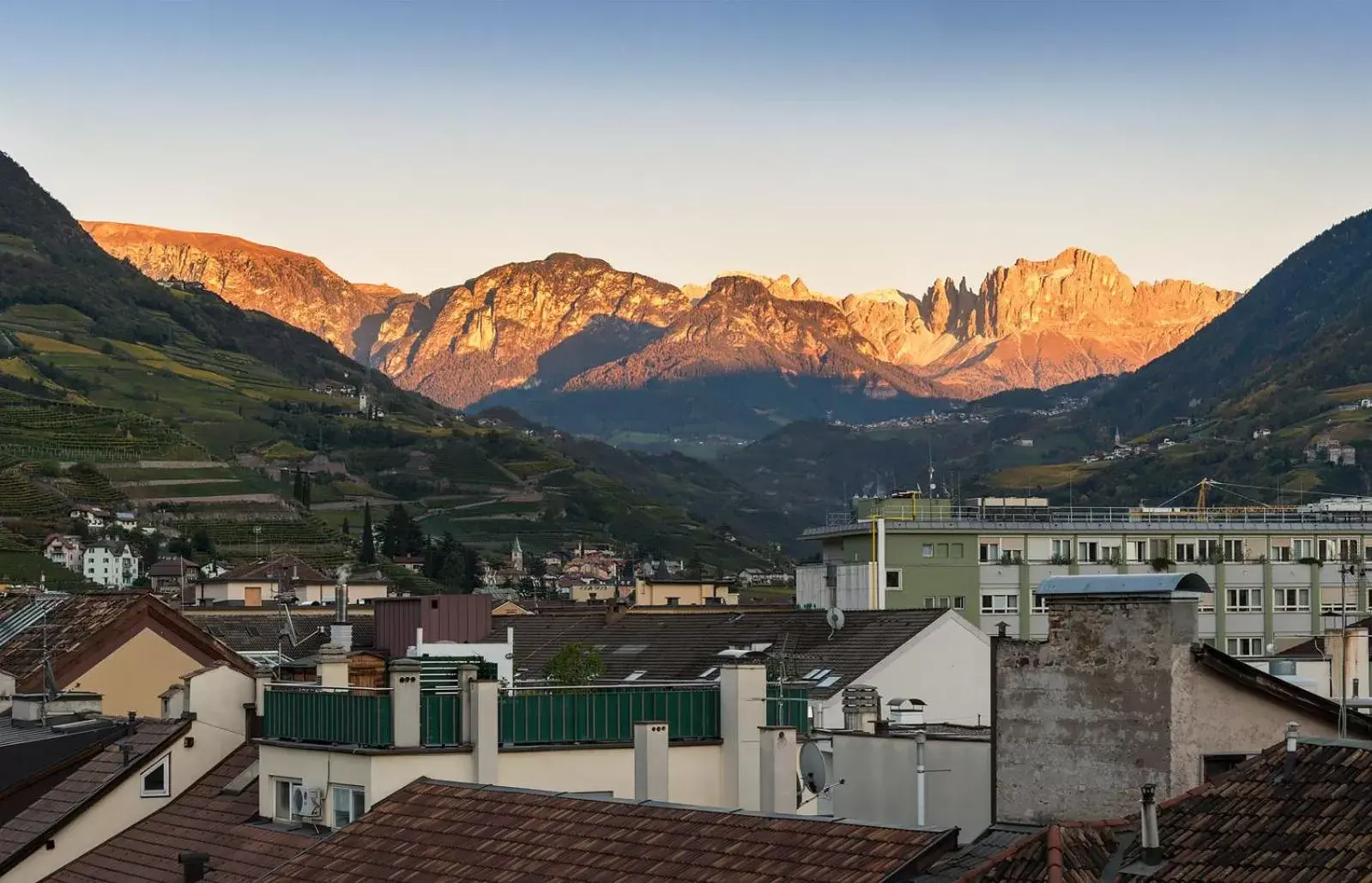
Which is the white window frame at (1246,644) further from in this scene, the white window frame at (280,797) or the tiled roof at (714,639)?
the white window frame at (280,797)

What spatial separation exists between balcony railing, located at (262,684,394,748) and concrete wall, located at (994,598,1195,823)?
9.17m

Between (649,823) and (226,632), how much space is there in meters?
67.0

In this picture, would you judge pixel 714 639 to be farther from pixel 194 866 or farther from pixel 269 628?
pixel 194 866

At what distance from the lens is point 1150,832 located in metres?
14.8

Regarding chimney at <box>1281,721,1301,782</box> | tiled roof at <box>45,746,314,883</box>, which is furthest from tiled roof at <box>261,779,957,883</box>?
tiled roof at <box>45,746,314,883</box>

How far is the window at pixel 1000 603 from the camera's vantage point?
11256cm

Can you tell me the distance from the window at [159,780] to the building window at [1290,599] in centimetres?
9260

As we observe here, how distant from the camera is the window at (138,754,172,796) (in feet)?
98.9

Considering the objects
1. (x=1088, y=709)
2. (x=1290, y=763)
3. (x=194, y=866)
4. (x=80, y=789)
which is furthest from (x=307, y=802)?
(x=1290, y=763)

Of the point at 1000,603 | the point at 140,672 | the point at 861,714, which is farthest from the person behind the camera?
the point at 1000,603

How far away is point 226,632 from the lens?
84312mm

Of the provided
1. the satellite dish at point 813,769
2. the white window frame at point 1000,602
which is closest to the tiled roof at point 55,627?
the satellite dish at point 813,769

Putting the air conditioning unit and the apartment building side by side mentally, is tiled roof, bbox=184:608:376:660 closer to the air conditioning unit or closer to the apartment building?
the apartment building

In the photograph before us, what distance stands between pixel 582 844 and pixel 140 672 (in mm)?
22783
